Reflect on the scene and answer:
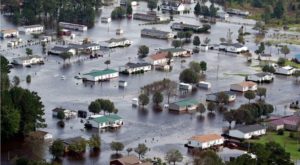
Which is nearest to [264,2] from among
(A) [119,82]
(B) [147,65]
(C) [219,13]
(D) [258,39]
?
(C) [219,13]

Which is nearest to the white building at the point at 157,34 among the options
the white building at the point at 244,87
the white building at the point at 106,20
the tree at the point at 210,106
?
the white building at the point at 106,20

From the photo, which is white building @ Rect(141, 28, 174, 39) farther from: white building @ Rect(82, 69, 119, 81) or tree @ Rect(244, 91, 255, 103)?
tree @ Rect(244, 91, 255, 103)

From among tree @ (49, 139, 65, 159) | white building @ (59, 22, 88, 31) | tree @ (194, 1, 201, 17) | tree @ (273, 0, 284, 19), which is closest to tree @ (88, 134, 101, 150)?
tree @ (49, 139, 65, 159)

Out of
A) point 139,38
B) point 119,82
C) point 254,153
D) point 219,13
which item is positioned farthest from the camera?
point 219,13

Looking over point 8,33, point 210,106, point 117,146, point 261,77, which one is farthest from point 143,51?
point 117,146

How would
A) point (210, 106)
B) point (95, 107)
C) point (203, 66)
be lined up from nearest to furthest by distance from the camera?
point (95, 107) < point (210, 106) < point (203, 66)

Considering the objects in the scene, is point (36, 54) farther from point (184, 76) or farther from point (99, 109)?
point (99, 109)

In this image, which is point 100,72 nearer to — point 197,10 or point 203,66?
point 203,66

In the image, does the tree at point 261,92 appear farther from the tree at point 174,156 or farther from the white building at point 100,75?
the tree at point 174,156
